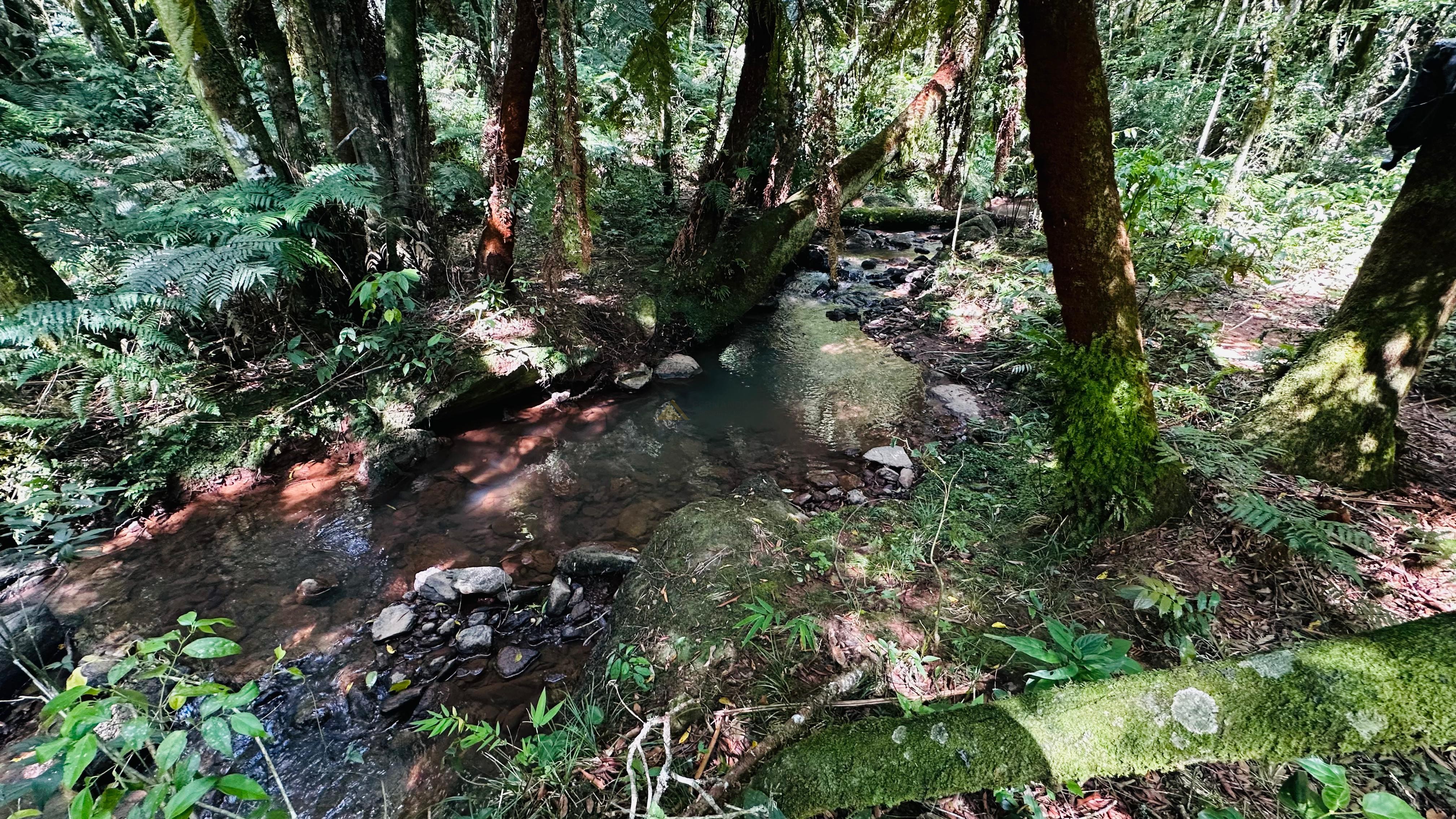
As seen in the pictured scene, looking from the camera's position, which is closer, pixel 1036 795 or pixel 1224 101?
pixel 1036 795

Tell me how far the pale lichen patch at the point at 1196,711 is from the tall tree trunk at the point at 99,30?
13.8 metres

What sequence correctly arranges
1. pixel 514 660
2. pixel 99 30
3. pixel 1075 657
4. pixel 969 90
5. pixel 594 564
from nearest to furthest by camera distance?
pixel 1075 657, pixel 514 660, pixel 594 564, pixel 969 90, pixel 99 30

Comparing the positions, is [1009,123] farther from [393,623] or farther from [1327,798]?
[393,623]

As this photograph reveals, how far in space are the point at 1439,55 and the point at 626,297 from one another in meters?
5.81

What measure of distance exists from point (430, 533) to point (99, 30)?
11.5 metres

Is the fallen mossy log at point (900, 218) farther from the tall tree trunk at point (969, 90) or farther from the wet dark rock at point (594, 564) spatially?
the wet dark rock at point (594, 564)

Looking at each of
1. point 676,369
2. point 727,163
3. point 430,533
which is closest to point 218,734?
point 430,533

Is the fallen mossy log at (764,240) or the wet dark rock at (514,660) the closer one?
the wet dark rock at (514,660)

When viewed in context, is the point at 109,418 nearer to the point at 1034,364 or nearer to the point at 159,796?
the point at 159,796

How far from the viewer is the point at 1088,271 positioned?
2.38m

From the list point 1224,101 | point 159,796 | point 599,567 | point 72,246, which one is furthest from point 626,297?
point 1224,101

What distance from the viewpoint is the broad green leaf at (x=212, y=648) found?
1.39m

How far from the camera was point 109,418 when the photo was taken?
3.82 meters

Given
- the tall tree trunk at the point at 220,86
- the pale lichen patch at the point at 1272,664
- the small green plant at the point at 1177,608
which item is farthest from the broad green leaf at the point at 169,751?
the tall tree trunk at the point at 220,86
